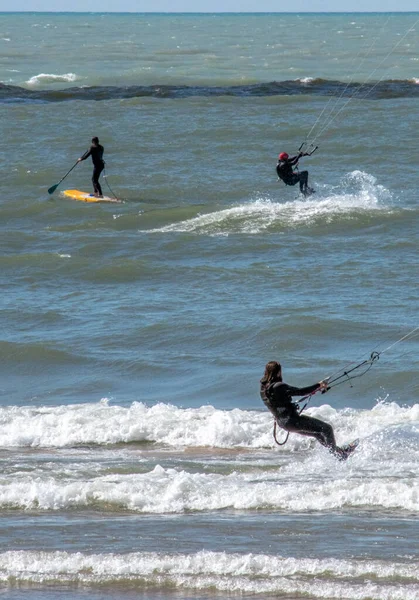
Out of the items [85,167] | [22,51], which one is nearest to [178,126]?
[85,167]

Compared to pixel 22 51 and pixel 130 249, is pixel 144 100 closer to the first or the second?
pixel 130 249

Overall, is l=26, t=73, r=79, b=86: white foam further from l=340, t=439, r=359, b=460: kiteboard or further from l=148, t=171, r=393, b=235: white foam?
l=340, t=439, r=359, b=460: kiteboard

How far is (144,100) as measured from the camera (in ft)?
145

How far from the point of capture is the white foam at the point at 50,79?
5644 cm

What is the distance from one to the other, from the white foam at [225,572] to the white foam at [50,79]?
162 feet

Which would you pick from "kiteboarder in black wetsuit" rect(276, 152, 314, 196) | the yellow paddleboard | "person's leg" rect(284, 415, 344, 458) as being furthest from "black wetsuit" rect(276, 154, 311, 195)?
"person's leg" rect(284, 415, 344, 458)

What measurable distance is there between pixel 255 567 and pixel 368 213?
16970 millimetres

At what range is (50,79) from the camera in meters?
58.2

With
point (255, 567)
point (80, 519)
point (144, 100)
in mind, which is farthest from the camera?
point (144, 100)

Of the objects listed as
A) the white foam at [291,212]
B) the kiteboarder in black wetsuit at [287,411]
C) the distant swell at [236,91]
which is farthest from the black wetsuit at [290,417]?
the distant swell at [236,91]

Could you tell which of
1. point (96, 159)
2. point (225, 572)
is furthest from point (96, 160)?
point (225, 572)

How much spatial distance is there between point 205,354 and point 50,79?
148 feet

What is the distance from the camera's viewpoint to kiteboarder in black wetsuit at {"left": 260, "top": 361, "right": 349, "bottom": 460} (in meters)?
10.5

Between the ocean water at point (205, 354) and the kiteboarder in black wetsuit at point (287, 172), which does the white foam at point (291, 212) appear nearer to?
the ocean water at point (205, 354)
